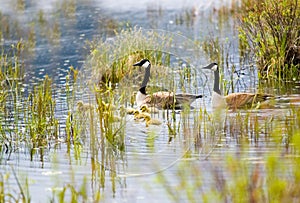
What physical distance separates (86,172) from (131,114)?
8.75 ft

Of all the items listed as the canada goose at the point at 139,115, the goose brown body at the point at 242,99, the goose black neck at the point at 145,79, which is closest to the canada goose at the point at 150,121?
the canada goose at the point at 139,115

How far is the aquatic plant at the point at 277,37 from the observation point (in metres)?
13.0

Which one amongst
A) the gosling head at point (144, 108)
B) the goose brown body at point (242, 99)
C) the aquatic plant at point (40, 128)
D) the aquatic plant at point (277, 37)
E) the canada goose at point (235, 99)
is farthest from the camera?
the aquatic plant at point (277, 37)

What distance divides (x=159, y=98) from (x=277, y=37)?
334cm

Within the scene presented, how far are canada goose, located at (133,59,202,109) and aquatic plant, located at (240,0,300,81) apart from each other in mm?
2295

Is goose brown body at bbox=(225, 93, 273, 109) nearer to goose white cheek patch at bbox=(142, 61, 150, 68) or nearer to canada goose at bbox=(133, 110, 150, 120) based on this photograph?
goose white cheek patch at bbox=(142, 61, 150, 68)

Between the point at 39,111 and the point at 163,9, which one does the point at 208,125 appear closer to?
the point at 39,111

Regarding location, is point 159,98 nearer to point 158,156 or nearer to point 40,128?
point 40,128

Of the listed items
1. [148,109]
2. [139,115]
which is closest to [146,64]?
[148,109]

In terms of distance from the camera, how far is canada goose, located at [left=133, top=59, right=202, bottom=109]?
34.6 feet

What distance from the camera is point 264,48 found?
1335 cm

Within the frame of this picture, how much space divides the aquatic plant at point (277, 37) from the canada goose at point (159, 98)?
2.29 meters

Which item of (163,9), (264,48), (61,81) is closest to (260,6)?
(264,48)

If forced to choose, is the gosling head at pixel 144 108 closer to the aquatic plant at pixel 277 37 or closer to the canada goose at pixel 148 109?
the canada goose at pixel 148 109
